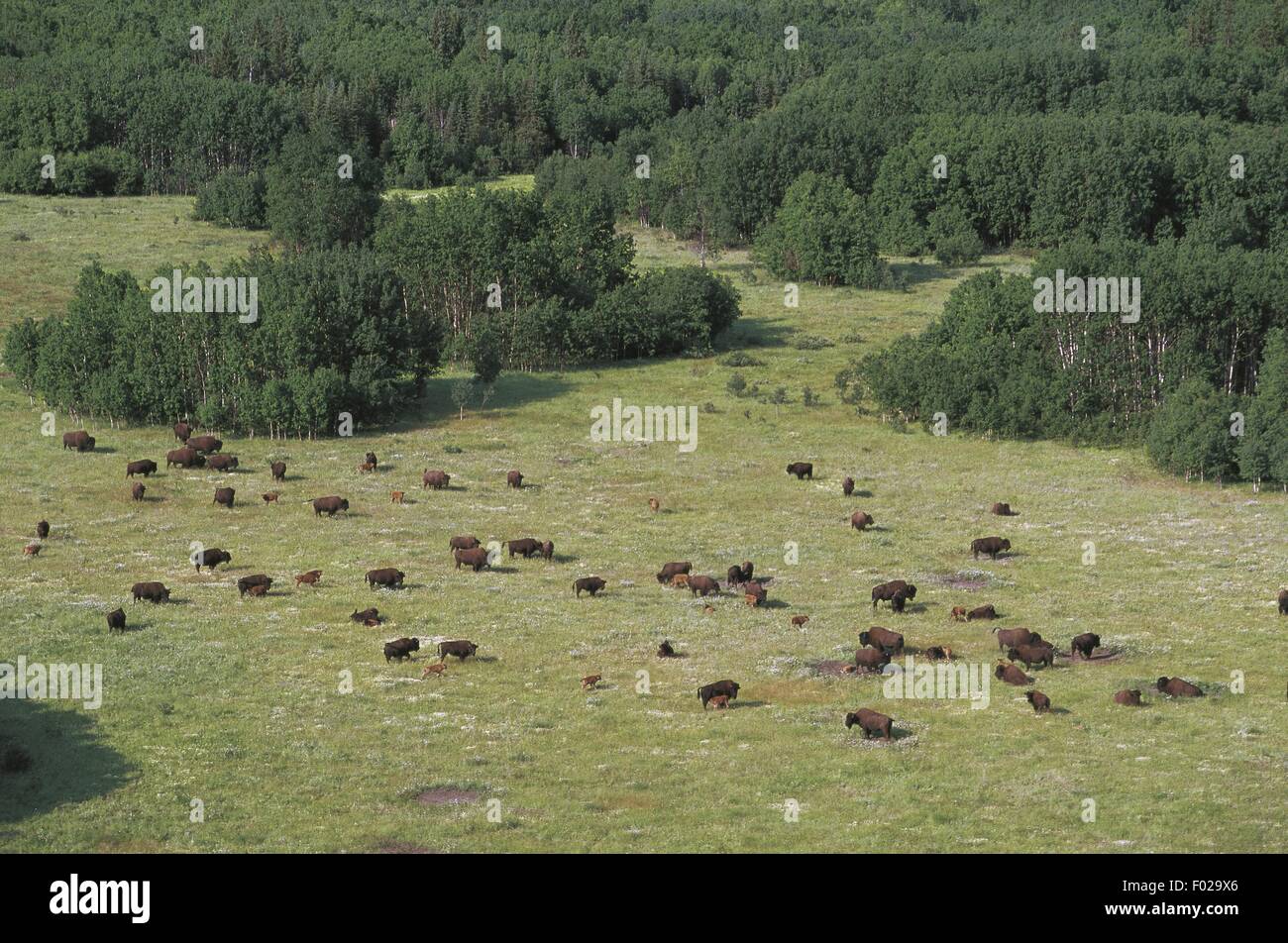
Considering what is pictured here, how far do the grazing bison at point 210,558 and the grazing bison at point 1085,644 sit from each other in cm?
3142

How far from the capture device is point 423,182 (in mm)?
180625

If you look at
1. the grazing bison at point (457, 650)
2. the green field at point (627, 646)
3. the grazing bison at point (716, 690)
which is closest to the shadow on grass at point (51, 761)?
the green field at point (627, 646)

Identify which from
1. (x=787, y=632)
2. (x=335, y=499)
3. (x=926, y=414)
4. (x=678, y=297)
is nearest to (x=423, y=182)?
(x=678, y=297)

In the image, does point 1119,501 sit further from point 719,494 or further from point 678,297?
point 678,297

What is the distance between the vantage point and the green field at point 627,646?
42.7 metres

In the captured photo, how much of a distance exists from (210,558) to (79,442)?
24.8m

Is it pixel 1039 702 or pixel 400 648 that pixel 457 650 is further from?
pixel 1039 702

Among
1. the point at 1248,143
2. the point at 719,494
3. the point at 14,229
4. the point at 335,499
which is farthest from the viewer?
the point at 1248,143

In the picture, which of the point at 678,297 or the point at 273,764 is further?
the point at 678,297

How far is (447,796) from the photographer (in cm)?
4378

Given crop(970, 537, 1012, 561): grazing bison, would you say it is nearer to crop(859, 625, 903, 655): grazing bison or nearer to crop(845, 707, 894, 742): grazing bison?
crop(859, 625, 903, 655): grazing bison

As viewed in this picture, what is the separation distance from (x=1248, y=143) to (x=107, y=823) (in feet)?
472

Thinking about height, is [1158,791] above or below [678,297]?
below

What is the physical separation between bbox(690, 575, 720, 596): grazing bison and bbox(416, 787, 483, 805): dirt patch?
67.6 ft
